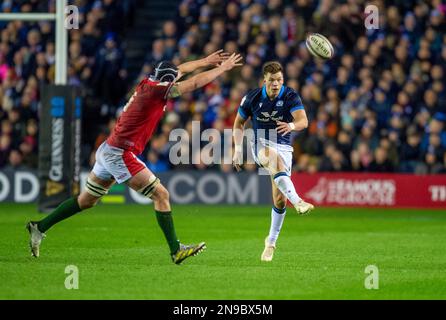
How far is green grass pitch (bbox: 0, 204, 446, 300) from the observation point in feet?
32.9

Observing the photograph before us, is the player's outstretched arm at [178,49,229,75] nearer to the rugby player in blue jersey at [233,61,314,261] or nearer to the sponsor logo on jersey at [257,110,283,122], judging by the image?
the rugby player in blue jersey at [233,61,314,261]

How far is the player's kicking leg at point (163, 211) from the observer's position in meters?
12.0

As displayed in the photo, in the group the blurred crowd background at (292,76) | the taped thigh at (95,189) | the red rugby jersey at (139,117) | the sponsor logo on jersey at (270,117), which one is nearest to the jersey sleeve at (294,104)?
the sponsor logo on jersey at (270,117)

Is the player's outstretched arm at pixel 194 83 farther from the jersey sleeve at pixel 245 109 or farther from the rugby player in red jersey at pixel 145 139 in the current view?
the jersey sleeve at pixel 245 109

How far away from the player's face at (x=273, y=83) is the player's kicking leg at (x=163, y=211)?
1907 millimetres

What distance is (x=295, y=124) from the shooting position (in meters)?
12.6

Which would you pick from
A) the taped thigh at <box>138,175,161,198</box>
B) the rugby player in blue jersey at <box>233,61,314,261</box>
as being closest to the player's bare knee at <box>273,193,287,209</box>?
the rugby player in blue jersey at <box>233,61,314,261</box>

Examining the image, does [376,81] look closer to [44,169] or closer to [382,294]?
[44,169]

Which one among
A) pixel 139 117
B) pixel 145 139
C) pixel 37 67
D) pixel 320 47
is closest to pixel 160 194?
pixel 145 139

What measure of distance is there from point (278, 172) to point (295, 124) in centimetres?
63

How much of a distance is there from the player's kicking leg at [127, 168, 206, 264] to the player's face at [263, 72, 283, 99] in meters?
1.91

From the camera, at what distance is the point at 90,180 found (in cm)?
1236

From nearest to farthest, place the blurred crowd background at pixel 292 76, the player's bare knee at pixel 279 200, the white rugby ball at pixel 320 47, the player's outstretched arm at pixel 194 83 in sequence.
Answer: the player's outstretched arm at pixel 194 83, the player's bare knee at pixel 279 200, the white rugby ball at pixel 320 47, the blurred crowd background at pixel 292 76
